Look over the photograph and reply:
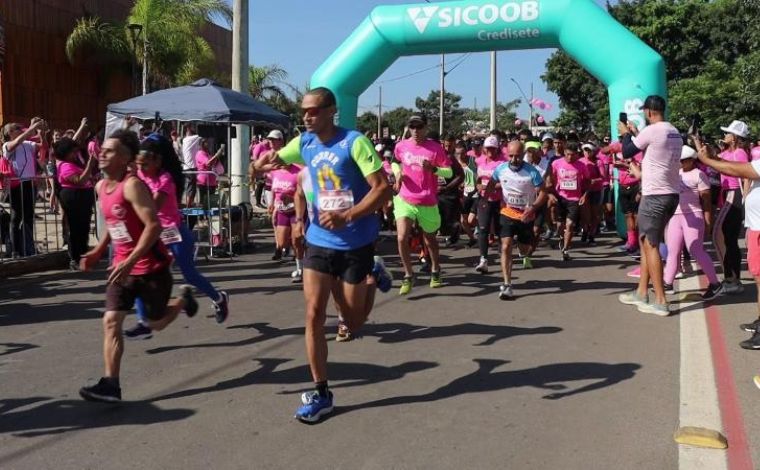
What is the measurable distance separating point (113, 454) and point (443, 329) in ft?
11.0

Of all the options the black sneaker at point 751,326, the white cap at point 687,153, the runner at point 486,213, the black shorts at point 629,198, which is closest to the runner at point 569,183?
the black shorts at point 629,198

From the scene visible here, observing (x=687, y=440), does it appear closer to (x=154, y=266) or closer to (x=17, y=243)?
(x=154, y=266)

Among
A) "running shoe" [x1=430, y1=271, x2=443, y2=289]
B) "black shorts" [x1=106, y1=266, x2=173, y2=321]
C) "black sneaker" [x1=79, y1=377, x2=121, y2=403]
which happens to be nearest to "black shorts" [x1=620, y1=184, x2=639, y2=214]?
"running shoe" [x1=430, y1=271, x2=443, y2=289]

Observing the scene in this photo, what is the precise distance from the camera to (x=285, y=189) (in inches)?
362

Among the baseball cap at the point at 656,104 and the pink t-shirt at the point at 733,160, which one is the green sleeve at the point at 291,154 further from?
the pink t-shirt at the point at 733,160

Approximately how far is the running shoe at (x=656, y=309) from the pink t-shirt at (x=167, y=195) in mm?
4417

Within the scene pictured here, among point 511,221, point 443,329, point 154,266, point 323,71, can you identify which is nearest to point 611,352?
point 443,329

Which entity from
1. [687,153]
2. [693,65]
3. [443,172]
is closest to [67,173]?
[443,172]

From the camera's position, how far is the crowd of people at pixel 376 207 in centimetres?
448

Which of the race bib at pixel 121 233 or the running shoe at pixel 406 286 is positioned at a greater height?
the race bib at pixel 121 233

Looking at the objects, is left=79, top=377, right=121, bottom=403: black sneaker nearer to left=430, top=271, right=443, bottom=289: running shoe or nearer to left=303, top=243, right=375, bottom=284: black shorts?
left=303, top=243, right=375, bottom=284: black shorts

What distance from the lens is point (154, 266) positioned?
480 cm

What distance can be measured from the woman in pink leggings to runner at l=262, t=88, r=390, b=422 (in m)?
4.35

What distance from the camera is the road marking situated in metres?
3.72
